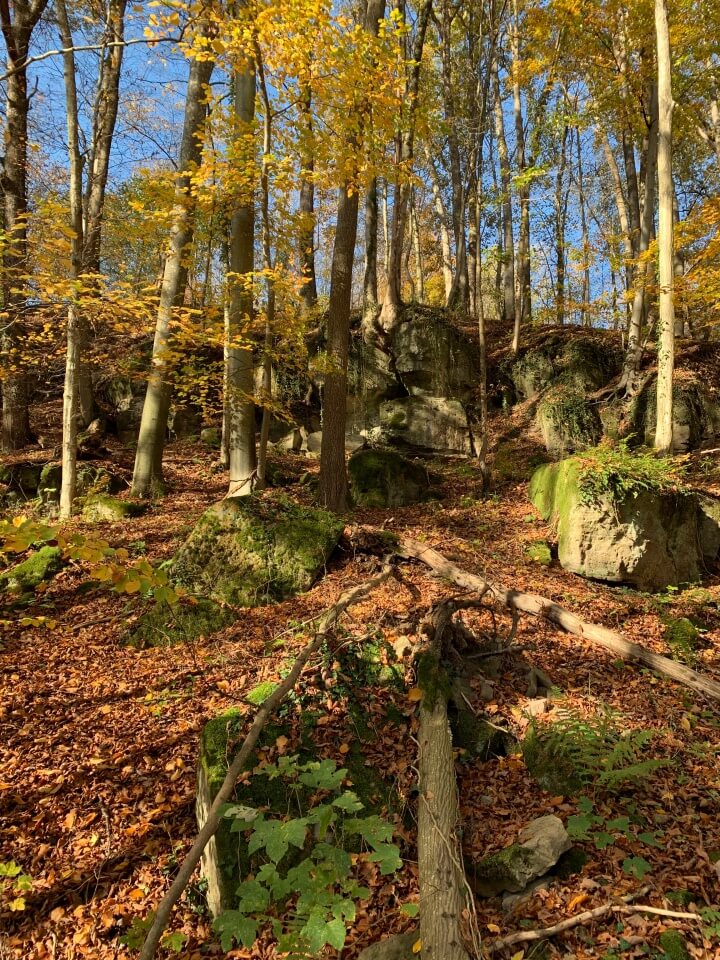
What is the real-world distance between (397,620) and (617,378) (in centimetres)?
1083

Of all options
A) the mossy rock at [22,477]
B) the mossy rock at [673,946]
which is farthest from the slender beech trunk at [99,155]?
the mossy rock at [673,946]

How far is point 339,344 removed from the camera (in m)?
8.28

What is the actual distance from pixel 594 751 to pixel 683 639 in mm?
2698

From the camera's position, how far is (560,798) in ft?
10.8

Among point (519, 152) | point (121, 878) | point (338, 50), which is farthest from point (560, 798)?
point (519, 152)

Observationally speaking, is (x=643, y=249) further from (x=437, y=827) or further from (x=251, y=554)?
(x=437, y=827)

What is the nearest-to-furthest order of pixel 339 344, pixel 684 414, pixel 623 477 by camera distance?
pixel 623 477 → pixel 339 344 → pixel 684 414

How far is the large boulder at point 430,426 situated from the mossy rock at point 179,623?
318 inches

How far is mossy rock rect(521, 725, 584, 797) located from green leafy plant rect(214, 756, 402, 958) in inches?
48.9

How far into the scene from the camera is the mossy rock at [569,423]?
11.8 metres

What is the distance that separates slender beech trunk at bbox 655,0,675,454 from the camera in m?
8.48

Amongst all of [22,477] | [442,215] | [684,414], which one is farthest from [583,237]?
[22,477]

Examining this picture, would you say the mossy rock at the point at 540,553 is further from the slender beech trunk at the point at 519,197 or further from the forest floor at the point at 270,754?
the slender beech trunk at the point at 519,197

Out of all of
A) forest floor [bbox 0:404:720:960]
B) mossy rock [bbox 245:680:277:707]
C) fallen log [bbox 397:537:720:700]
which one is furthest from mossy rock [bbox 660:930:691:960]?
fallen log [bbox 397:537:720:700]
